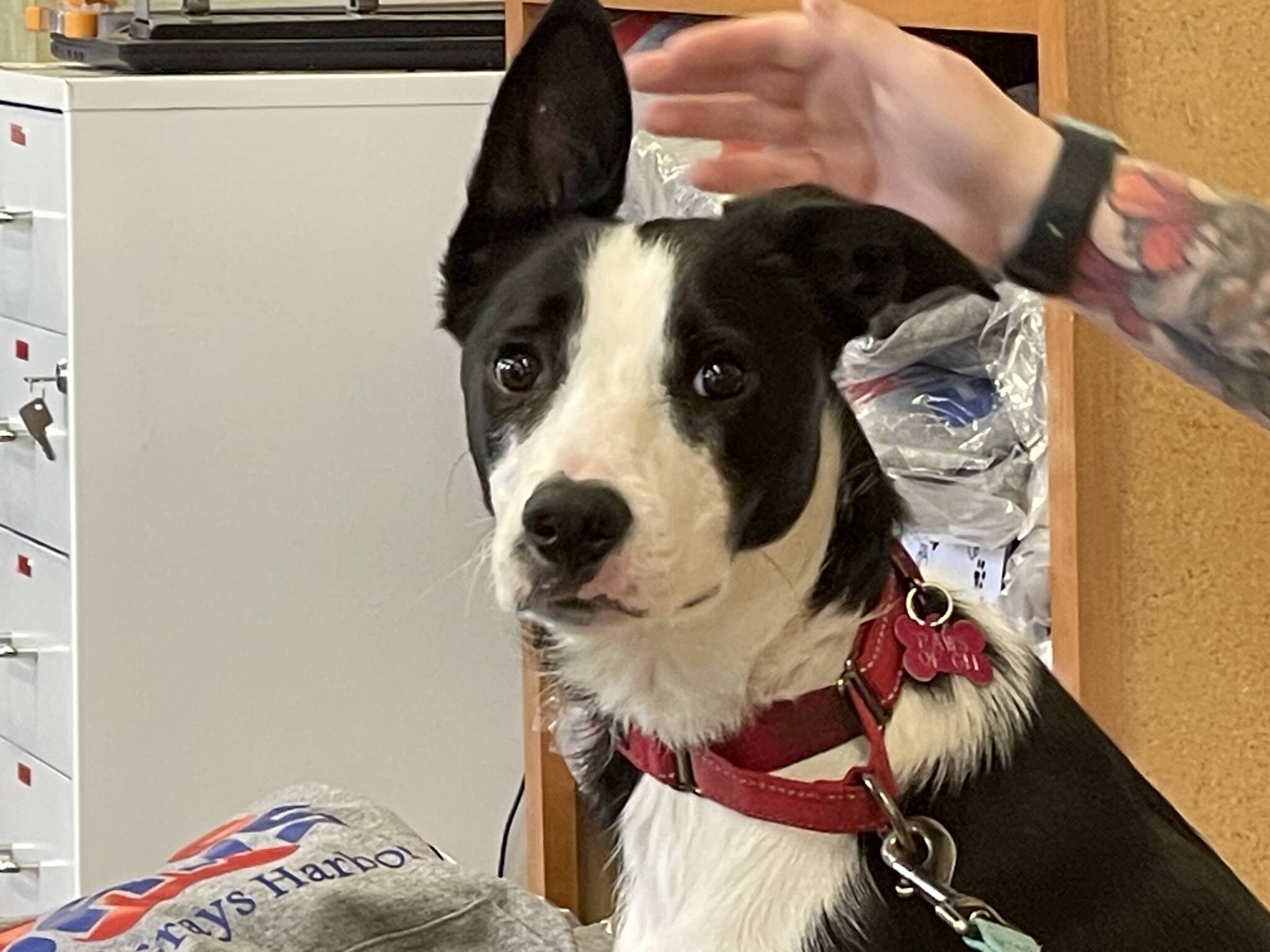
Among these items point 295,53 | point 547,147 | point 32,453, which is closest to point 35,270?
point 32,453

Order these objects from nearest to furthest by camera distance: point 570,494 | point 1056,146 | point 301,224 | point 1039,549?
point 570,494 < point 1056,146 < point 1039,549 < point 301,224

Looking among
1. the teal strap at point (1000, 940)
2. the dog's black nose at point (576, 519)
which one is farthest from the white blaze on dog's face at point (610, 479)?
the teal strap at point (1000, 940)

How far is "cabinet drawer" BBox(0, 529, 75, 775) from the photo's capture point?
224cm

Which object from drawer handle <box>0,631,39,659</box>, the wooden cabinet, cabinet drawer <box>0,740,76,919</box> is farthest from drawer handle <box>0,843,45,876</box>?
the wooden cabinet

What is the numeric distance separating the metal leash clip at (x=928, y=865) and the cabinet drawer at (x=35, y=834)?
1.41 meters

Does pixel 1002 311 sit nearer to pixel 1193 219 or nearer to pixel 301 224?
pixel 1193 219

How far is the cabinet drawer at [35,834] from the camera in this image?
2.28 meters

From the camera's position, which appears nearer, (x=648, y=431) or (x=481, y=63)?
(x=648, y=431)

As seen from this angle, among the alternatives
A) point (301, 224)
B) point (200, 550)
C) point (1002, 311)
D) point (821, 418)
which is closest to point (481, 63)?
point (301, 224)

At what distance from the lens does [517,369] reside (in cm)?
110

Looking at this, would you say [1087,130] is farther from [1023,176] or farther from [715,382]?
[715,382]

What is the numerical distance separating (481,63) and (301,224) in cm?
30

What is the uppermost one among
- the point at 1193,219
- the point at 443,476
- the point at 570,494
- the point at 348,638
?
the point at 1193,219

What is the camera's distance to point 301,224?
7.22ft
